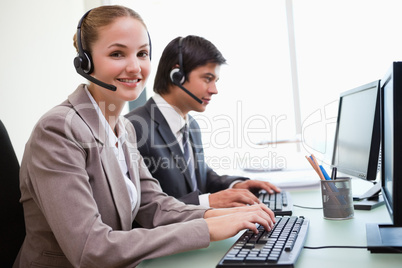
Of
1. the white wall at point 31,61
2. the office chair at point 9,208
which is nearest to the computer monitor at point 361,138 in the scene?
the office chair at point 9,208

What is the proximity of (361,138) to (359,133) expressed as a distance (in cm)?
3

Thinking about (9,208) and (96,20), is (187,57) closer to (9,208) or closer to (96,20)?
(96,20)

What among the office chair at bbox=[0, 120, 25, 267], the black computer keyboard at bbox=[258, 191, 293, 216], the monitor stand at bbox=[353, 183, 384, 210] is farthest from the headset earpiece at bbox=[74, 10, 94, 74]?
the monitor stand at bbox=[353, 183, 384, 210]

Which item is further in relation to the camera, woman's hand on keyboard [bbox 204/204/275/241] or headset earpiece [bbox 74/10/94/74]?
headset earpiece [bbox 74/10/94/74]

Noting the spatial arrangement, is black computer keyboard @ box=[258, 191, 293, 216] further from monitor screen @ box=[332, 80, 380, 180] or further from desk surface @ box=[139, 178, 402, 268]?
monitor screen @ box=[332, 80, 380, 180]

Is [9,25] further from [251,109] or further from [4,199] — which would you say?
[251,109]

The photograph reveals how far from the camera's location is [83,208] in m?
0.88

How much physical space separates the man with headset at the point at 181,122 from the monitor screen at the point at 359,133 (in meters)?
0.32

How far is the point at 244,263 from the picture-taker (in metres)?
0.73

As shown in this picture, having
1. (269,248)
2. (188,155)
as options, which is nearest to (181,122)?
(188,155)

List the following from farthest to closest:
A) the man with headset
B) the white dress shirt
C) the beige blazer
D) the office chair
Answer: the white dress shirt
the man with headset
the office chair
the beige blazer

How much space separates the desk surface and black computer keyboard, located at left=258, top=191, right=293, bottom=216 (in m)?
0.08

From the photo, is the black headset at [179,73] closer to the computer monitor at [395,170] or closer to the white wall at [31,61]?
the white wall at [31,61]

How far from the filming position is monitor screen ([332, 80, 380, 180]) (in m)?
1.26
